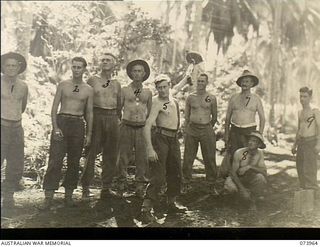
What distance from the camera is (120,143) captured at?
15.6ft

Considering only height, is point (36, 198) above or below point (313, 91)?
below

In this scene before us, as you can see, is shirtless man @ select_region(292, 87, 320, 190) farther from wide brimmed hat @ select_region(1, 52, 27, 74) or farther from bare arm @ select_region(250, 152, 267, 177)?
wide brimmed hat @ select_region(1, 52, 27, 74)

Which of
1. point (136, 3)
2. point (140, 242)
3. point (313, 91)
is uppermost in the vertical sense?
point (136, 3)

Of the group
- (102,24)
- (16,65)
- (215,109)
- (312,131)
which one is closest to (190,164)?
(215,109)

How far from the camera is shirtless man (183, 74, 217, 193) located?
4.85 meters

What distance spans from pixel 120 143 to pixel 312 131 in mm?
1954

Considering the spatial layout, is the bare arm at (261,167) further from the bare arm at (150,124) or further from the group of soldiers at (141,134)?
the bare arm at (150,124)

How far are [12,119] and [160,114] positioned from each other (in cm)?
141

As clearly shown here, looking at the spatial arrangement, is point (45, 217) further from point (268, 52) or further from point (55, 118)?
point (268, 52)

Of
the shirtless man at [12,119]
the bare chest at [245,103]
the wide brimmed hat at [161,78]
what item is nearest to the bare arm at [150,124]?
the wide brimmed hat at [161,78]

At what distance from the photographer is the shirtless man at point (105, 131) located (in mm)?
4723

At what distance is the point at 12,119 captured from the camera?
4.64 meters

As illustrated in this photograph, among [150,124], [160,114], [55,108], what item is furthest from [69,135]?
[160,114]

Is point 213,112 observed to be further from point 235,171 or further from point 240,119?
point 235,171
